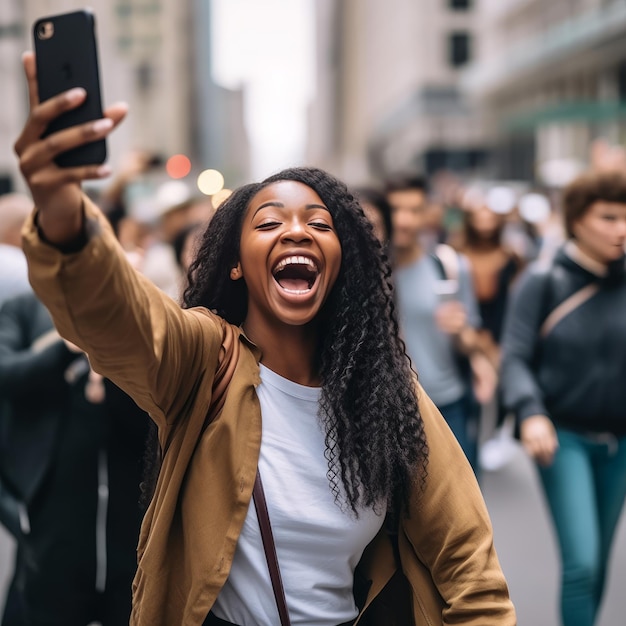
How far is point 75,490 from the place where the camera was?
147 inches

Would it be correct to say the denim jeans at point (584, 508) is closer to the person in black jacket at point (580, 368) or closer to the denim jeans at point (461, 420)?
the person in black jacket at point (580, 368)

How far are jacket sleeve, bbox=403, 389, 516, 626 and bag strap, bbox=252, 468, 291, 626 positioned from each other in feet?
1.06

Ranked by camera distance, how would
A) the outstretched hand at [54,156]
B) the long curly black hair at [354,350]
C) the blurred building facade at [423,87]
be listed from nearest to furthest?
the outstretched hand at [54,156] → the long curly black hair at [354,350] → the blurred building facade at [423,87]

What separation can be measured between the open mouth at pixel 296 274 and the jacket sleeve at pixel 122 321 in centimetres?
20

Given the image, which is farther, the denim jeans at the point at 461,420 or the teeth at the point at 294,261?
the denim jeans at the point at 461,420

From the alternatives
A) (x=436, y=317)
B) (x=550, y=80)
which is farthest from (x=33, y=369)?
(x=550, y=80)

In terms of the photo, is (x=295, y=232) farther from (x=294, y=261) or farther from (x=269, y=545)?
(x=269, y=545)

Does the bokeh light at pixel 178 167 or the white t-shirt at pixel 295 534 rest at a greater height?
the white t-shirt at pixel 295 534

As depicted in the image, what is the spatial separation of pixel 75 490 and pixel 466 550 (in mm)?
1920

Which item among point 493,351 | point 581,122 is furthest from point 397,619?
point 581,122

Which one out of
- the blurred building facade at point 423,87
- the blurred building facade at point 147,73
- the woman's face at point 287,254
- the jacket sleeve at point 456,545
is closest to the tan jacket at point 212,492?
the jacket sleeve at point 456,545

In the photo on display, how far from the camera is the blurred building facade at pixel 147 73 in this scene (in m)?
32.1

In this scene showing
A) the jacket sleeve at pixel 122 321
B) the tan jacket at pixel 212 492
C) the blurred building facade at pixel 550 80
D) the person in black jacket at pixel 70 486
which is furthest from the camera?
the blurred building facade at pixel 550 80

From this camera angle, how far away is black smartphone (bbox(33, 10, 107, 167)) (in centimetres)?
162
